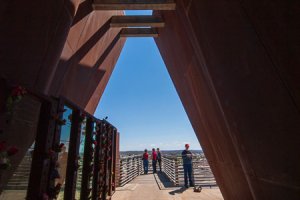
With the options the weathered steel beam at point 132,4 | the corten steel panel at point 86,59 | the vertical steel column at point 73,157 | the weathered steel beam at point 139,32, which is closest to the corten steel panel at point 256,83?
the weathered steel beam at point 132,4

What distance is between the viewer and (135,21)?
21.9ft

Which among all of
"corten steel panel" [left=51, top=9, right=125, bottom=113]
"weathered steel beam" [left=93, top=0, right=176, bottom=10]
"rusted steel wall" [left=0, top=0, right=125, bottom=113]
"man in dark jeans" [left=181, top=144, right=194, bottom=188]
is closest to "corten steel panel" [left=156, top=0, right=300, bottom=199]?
"weathered steel beam" [left=93, top=0, right=176, bottom=10]

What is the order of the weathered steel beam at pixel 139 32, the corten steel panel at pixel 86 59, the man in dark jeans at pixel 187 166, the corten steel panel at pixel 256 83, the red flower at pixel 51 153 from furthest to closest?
1. the man in dark jeans at pixel 187 166
2. the weathered steel beam at pixel 139 32
3. the corten steel panel at pixel 86 59
4. the red flower at pixel 51 153
5. the corten steel panel at pixel 256 83

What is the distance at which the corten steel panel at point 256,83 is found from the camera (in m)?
2.09

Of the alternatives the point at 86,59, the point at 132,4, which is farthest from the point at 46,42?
the point at 132,4

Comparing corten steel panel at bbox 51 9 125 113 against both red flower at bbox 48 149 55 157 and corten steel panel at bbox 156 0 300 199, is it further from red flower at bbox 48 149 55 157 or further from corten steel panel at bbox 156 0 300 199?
corten steel panel at bbox 156 0 300 199

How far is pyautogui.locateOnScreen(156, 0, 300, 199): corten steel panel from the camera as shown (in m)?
2.09

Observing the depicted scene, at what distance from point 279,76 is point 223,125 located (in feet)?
7.69

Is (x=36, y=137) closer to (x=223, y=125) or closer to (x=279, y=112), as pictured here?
(x=279, y=112)

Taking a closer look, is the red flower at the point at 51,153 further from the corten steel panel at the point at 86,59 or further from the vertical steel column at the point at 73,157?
the corten steel panel at the point at 86,59

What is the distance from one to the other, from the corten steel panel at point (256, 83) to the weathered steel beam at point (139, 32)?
322 centimetres

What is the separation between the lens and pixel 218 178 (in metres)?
6.42

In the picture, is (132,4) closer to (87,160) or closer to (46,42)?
(46,42)

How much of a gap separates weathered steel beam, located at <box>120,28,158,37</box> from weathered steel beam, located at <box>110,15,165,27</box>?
0.78m
